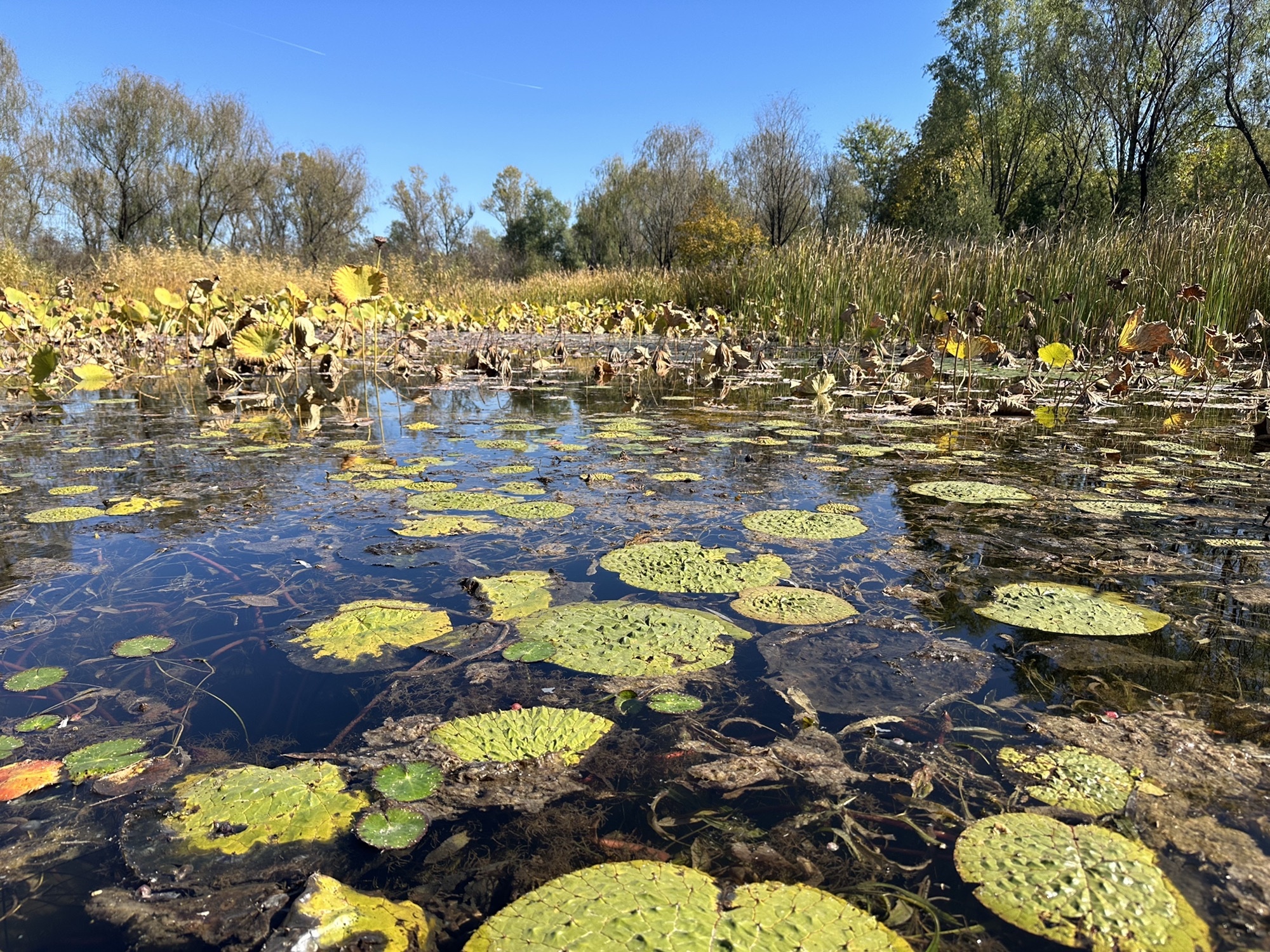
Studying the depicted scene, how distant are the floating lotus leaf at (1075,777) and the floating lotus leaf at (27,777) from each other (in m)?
1.27

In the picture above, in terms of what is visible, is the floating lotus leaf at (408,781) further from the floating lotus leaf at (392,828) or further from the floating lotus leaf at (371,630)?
the floating lotus leaf at (371,630)

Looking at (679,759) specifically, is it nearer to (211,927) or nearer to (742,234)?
(211,927)

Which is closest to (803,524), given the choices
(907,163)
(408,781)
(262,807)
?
(408,781)

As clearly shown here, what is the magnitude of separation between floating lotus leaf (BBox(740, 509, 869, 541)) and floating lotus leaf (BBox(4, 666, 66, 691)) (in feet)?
4.97

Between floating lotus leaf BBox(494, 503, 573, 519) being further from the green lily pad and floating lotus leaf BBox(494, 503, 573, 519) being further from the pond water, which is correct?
the green lily pad

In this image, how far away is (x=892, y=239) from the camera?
8.94m

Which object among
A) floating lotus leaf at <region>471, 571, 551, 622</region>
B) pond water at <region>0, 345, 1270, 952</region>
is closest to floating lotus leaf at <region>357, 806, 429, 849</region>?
pond water at <region>0, 345, 1270, 952</region>

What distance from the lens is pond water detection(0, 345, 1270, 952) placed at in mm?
780

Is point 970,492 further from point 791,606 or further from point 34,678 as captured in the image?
point 34,678

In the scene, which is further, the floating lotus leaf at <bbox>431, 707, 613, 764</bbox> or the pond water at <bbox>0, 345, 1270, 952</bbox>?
the floating lotus leaf at <bbox>431, 707, 613, 764</bbox>

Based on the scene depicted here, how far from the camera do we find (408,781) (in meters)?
0.93

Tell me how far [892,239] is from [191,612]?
9.20 metres

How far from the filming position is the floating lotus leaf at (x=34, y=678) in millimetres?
1125

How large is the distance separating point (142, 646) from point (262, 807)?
23.3 inches
